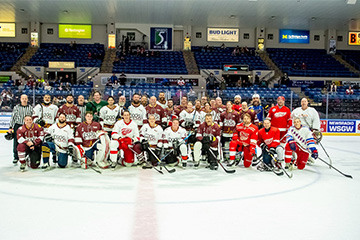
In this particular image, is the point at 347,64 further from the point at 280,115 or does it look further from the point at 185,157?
the point at 185,157

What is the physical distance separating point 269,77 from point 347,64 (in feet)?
19.6

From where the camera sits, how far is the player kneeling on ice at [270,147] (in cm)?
614

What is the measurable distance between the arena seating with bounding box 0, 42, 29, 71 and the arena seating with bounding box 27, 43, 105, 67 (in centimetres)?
106

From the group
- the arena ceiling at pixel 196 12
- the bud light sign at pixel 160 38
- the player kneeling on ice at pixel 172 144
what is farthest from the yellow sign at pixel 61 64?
the player kneeling on ice at pixel 172 144

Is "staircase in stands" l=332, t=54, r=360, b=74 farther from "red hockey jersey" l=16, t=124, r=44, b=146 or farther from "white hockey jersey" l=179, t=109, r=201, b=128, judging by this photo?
"red hockey jersey" l=16, t=124, r=44, b=146

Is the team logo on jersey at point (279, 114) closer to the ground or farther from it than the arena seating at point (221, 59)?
closer to the ground

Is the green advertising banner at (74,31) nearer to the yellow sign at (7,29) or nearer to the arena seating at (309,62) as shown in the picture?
the yellow sign at (7,29)

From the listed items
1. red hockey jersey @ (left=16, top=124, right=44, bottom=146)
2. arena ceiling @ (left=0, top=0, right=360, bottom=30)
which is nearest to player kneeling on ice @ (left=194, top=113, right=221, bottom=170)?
red hockey jersey @ (left=16, top=124, right=44, bottom=146)

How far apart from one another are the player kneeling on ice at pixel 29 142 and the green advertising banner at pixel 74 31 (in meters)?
19.0

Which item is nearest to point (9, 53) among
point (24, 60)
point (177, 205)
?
point (24, 60)

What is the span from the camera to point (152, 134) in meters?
6.49

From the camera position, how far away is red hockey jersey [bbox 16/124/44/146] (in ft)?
19.5

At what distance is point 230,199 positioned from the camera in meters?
4.40

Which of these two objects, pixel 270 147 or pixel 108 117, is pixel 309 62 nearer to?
pixel 270 147
